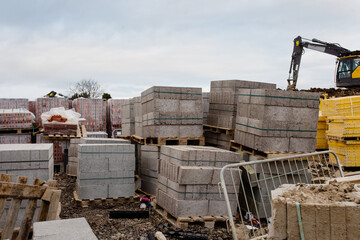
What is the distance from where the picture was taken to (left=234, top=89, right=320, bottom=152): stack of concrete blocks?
6906 millimetres

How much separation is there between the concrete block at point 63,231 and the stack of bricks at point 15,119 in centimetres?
968

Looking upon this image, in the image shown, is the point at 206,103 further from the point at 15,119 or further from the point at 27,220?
the point at 15,119

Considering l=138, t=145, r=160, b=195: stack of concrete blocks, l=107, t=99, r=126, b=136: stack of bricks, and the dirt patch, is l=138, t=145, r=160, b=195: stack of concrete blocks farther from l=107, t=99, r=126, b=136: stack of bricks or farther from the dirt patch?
l=107, t=99, r=126, b=136: stack of bricks

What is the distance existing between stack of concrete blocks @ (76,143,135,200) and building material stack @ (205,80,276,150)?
2.57 metres

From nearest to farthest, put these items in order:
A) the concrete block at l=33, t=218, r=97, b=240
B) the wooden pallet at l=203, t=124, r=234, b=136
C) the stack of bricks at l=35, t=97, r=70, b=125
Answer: the concrete block at l=33, t=218, r=97, b=240 → the wooden pallet at l=203, t=124, r=234, b=136 → the stack of bricks at l=35, t=97, r=70, b=125

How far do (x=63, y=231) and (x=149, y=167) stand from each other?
5.50 m

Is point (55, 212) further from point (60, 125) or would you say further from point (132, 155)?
point (60, 125)

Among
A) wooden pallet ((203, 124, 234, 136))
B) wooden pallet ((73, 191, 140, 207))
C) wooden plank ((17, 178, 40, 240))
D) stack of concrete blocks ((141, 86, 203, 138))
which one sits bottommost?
wooden pallet ((73, 191, 140, 207))

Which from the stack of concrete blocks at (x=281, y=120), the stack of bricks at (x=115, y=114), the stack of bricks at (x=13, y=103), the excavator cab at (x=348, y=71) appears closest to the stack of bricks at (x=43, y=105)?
the stack of bricks at (x=13, y=103)

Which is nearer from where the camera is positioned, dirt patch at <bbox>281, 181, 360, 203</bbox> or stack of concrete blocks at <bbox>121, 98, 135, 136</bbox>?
dirt patch at <bbox>281, 181, 360, 203</bbox>

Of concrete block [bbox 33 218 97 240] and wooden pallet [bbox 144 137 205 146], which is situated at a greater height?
wooden pallet [bbox 144 137 205 146]

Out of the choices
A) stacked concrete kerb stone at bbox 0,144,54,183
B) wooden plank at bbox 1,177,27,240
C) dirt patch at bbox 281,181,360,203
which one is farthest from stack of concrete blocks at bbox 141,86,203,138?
dirt patch at bbox 281,181,360,203

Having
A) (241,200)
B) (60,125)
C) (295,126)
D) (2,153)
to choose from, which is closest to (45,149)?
(2,153)

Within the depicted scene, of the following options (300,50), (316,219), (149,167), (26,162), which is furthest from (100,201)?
(300,50)
